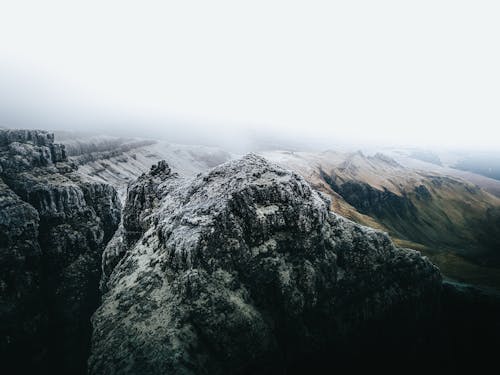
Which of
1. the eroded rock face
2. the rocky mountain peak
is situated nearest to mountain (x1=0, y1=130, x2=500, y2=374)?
the eroded rock face

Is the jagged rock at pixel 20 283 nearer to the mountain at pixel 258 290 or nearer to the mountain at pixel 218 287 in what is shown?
the mountain at pixel 218 287

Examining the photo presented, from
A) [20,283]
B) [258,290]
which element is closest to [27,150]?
[20,283]

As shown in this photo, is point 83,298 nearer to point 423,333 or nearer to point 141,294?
point 141,294

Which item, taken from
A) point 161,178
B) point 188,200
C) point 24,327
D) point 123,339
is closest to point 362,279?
point 188,200

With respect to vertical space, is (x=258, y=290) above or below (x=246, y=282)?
below

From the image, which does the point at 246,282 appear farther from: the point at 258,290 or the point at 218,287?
the point at 218,287

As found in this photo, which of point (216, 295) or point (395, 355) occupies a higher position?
point (216, 295)
